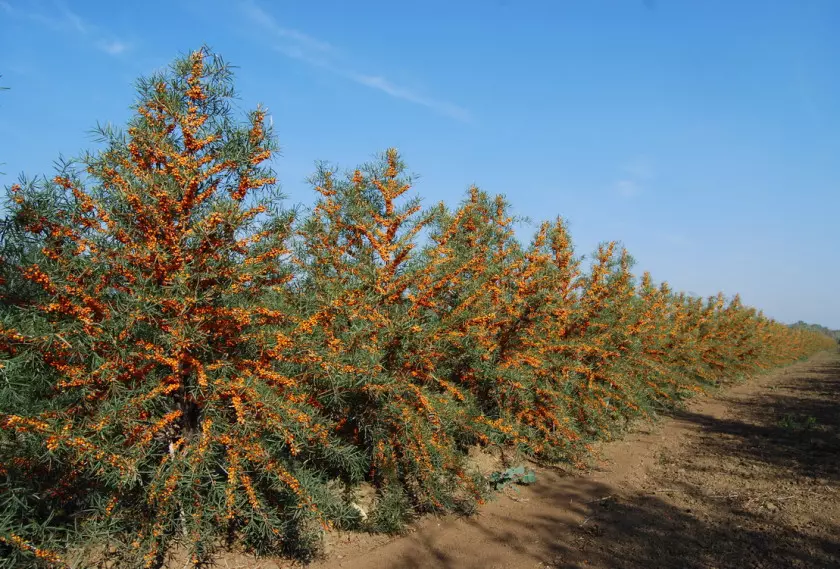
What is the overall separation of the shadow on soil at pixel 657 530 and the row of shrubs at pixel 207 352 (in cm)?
77

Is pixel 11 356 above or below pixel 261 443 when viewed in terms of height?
above

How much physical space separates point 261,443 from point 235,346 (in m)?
0.78

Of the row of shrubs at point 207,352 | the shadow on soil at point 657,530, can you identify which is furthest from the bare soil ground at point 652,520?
the row of shrubs at point 207,352

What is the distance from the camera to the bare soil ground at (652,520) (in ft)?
15.9

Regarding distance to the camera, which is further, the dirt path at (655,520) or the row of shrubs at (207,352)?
the dirt path at (655,520)

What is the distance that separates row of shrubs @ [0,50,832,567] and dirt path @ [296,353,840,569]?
0.48 m

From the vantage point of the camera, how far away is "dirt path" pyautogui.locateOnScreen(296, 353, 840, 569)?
4863mm

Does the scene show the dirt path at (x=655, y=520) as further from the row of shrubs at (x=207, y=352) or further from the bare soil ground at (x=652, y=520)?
the row of shrubs at (x=207, y=352)

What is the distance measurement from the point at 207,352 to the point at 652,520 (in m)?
5.05

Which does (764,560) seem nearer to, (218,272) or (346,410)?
(346,410)

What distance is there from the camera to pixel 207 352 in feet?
12.8

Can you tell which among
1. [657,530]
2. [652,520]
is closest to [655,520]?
[652,520]

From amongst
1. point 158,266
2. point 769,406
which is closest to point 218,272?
point 158,266

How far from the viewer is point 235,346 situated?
4086 millimetres
